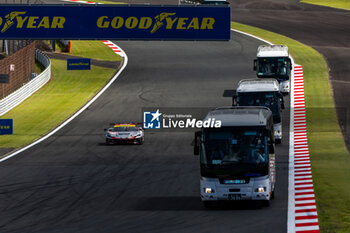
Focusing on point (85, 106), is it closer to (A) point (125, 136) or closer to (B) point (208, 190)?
(A) point (125, 136)

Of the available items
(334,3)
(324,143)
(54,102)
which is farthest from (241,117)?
(334,3)

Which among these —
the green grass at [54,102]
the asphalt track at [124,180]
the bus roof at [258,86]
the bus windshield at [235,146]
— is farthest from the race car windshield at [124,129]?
the bus windshield at [235,146]

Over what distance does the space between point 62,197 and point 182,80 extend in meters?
37.0

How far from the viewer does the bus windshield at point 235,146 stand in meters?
24.4

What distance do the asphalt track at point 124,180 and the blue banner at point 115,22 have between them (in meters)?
5.92

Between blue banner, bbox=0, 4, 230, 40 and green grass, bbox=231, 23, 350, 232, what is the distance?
27.3 feet

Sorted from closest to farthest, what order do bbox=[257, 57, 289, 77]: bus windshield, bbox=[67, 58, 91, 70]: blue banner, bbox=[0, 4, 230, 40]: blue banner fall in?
bbox=[0, 4, 230, 40]: blue banner, bbox=[257, 57, 289, 77]: bus windshield, bbox=[67, 58, 91, 70]: blue banner

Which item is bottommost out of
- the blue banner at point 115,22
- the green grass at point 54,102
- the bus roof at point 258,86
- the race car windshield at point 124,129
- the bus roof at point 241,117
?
the green grass at point 54,102

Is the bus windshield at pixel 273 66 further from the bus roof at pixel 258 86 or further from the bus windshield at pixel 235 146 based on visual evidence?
the bus windshield at pixel 235 146

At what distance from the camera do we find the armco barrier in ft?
182

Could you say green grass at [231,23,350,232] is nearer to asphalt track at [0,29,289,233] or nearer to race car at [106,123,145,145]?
asphalt track at [0,29,289,233]

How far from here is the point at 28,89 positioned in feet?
200

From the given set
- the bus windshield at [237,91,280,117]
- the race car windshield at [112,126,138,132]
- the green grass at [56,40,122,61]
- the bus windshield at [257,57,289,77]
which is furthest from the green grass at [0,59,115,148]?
the bus windshield at [257,57,289,77]

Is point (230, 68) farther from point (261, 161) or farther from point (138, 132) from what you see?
point (261, 161)
